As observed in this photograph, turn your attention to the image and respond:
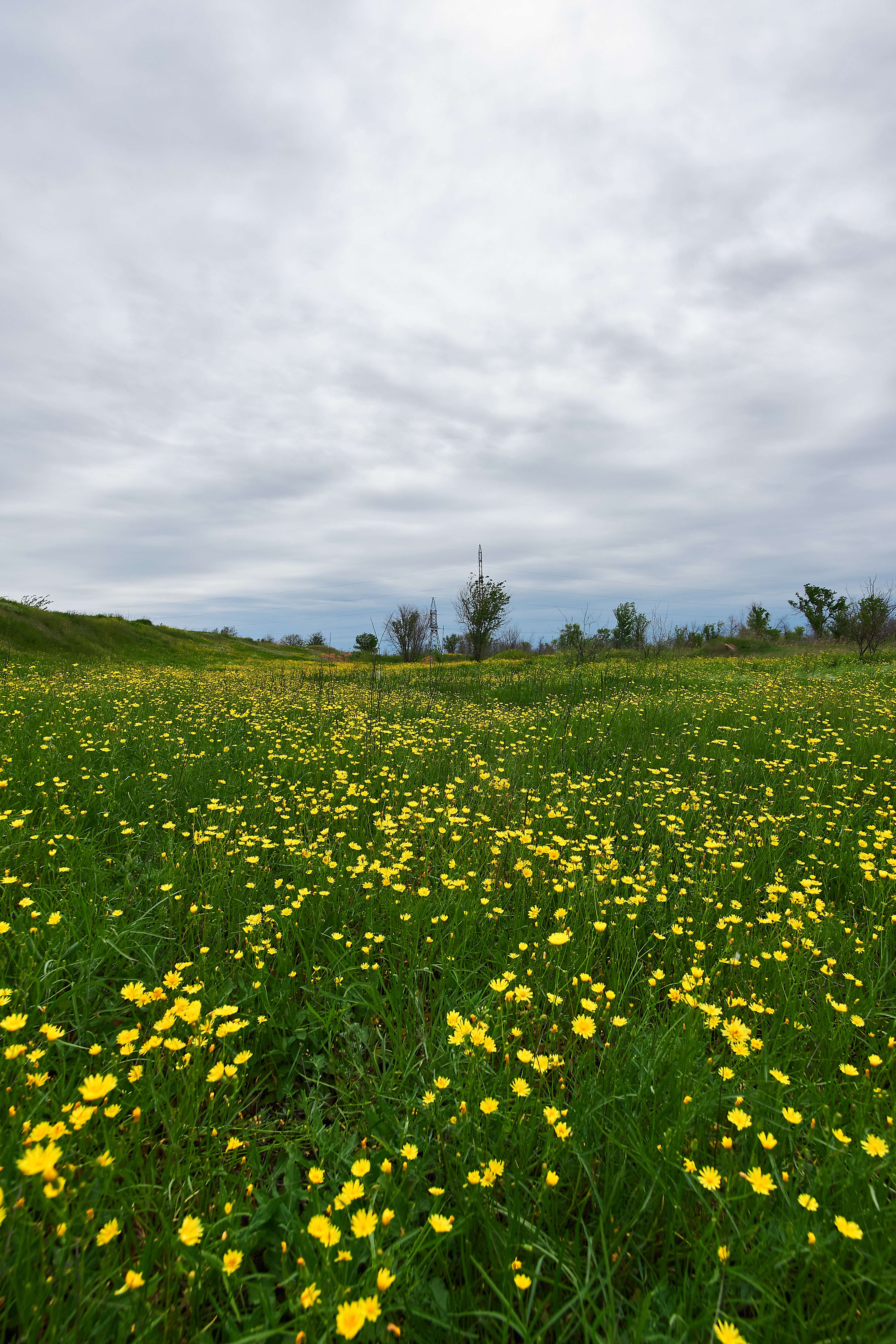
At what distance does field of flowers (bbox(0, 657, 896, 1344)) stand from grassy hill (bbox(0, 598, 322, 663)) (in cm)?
1851

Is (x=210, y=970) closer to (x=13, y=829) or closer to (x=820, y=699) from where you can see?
(x=13, y=829)

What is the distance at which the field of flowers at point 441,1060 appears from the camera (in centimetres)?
144

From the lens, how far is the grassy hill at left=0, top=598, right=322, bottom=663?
20203 mm

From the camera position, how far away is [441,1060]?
7.32 ft

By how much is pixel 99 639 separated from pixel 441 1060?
2729 cm

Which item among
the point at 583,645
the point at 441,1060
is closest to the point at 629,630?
the point at 583,645

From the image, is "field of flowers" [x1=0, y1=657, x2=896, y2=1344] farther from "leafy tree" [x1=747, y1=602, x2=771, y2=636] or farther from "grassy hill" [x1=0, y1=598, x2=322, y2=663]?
Result: "leafy tree" [x1=747, y1=602, x2=771, y2=636]

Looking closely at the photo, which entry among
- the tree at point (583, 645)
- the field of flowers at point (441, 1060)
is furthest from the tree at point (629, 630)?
the field of flowers at point (441, 1060)

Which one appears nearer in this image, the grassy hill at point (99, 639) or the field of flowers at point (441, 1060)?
the field of flowers at point (441, 1060)

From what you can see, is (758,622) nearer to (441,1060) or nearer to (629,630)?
(629,630)

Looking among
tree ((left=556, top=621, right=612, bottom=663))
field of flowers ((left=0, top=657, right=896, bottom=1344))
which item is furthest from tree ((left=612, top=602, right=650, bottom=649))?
field of flowers ((left=0, top=657, right=896, bottom=1344))

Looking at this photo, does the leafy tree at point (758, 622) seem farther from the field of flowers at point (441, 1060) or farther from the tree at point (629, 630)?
the field of flowers at point (441, 1060)

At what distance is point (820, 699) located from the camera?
965 centimetres

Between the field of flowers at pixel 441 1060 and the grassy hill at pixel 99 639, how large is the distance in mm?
18508
